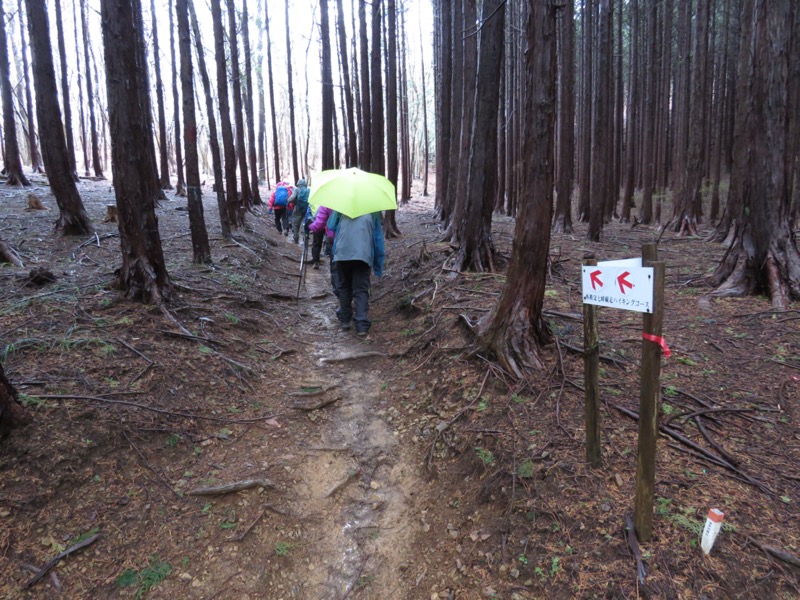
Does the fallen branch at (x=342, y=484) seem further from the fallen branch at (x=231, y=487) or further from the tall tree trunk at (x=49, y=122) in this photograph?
the tall tree trunk at (x=49, y=122)

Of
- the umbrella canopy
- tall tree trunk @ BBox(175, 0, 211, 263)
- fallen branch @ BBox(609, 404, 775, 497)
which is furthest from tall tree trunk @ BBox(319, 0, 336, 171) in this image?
fallen branch @ BBox(609, 404, 775, 497)

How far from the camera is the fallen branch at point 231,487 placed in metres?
3.31

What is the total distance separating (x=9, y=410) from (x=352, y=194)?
4.28m

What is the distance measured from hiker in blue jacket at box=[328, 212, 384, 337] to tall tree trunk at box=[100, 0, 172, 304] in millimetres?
2364

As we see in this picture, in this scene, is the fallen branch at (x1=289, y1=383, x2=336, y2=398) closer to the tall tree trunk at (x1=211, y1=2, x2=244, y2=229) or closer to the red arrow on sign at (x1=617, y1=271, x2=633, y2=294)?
the red arrow on sign at (x1=617, y1=271, x2=633, y2=294)

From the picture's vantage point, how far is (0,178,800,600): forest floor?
8.46 feet

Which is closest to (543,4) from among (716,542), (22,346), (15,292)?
(716,542)

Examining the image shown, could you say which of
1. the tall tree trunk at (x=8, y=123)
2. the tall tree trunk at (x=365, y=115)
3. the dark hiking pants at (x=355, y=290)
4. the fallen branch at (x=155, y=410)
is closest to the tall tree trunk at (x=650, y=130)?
the tall tree trunk at (x=365, y=115)

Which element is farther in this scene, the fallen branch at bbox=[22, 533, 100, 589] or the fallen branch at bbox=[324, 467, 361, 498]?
the fallen branch at bbox=[324, 467, 361, 498]

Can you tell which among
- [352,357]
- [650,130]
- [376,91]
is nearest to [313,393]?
[352,357]

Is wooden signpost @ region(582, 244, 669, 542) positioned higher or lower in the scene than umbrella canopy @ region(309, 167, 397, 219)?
lower

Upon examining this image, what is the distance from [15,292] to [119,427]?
3.00m

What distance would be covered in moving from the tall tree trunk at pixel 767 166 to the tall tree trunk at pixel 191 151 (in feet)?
27.2

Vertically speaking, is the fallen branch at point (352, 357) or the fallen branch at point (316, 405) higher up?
the fallen branch at point (352, 357)
